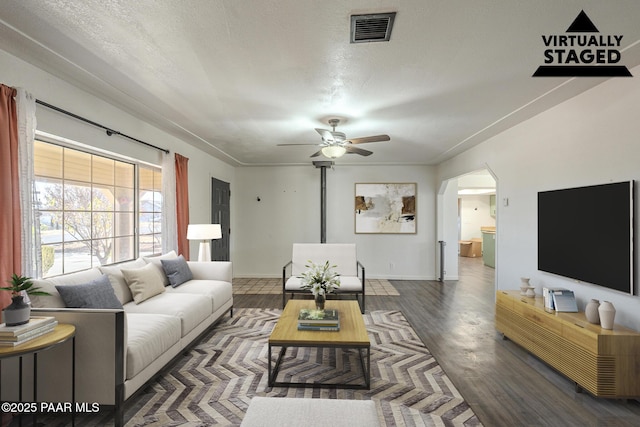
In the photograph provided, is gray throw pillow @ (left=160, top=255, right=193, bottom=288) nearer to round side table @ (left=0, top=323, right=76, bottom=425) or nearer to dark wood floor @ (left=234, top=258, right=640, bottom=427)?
dark wood floor @ (left=234, top=258, right=640, bottom=427)

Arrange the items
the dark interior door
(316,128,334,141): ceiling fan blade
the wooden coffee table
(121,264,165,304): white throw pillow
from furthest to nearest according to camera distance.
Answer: the dark interior door
(316,128,334,141): ceiling fan blade
(121,264,165,304): white throw pillow
the wooden coffee table

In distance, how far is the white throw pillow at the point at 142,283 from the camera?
9.63 ft

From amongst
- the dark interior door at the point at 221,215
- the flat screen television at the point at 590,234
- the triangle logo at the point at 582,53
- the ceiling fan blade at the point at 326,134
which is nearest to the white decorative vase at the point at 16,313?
the ceiling fan blade at the point at 326,134

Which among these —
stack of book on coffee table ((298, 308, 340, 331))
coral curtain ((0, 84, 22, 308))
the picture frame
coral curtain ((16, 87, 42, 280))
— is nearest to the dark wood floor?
stack of book on coffee table ((298, 308, 340, 331))

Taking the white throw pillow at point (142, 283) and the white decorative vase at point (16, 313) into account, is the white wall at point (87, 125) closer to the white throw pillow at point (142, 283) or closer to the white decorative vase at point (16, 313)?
the white throw pillow at point (142, 283)

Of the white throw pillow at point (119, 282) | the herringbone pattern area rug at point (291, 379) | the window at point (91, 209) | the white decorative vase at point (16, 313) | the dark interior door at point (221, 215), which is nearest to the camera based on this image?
the white decorative vase at point (16, 313)

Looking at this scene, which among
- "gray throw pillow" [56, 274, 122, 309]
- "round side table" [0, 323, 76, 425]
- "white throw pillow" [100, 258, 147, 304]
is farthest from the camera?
"white throw pillow" [100, 258, 147, 304]

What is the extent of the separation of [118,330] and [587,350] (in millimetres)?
3395

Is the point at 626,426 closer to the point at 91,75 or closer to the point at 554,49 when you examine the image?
the point at 554,49

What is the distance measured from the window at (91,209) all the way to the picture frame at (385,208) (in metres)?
4.07

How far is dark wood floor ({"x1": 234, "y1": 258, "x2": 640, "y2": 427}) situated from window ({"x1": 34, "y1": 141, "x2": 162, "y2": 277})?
6.29 feet

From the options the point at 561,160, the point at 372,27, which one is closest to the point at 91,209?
the point at 372,27

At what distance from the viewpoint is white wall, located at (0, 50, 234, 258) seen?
226 cm

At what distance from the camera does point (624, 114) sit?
237 cm
